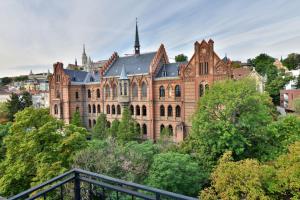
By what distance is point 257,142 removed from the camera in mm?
17844

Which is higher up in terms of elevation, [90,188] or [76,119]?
[90,188]

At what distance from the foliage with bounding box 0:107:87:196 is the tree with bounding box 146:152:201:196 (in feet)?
18.3

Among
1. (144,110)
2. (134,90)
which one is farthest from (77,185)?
(134,90)

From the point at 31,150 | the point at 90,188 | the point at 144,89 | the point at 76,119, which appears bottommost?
the point at 76,119

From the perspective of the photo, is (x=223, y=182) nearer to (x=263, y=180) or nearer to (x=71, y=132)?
(x=263, y=180)

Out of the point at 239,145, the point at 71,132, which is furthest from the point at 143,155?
the point at 239,145

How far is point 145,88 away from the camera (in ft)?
110

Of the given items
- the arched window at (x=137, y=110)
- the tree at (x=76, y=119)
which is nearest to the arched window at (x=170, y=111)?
the arched window at (x=137, y=110)

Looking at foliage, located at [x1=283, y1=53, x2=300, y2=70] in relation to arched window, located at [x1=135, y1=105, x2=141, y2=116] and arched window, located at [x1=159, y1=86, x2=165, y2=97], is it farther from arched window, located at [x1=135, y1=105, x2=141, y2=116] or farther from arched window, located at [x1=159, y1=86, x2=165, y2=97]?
arched window, located at [x1=135, y1=105, x2=141, y2=116]

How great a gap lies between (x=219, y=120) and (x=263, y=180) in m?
5.84

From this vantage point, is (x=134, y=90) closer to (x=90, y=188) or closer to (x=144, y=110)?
(x=144, y=110)

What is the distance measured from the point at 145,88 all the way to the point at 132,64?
544 centimetres

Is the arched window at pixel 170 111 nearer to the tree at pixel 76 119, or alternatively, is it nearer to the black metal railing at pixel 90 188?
the tree at pixel 76 119

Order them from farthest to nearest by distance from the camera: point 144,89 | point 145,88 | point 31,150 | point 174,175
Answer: point 144,89 < point 145,88 < point 31,150 < point 174,175
